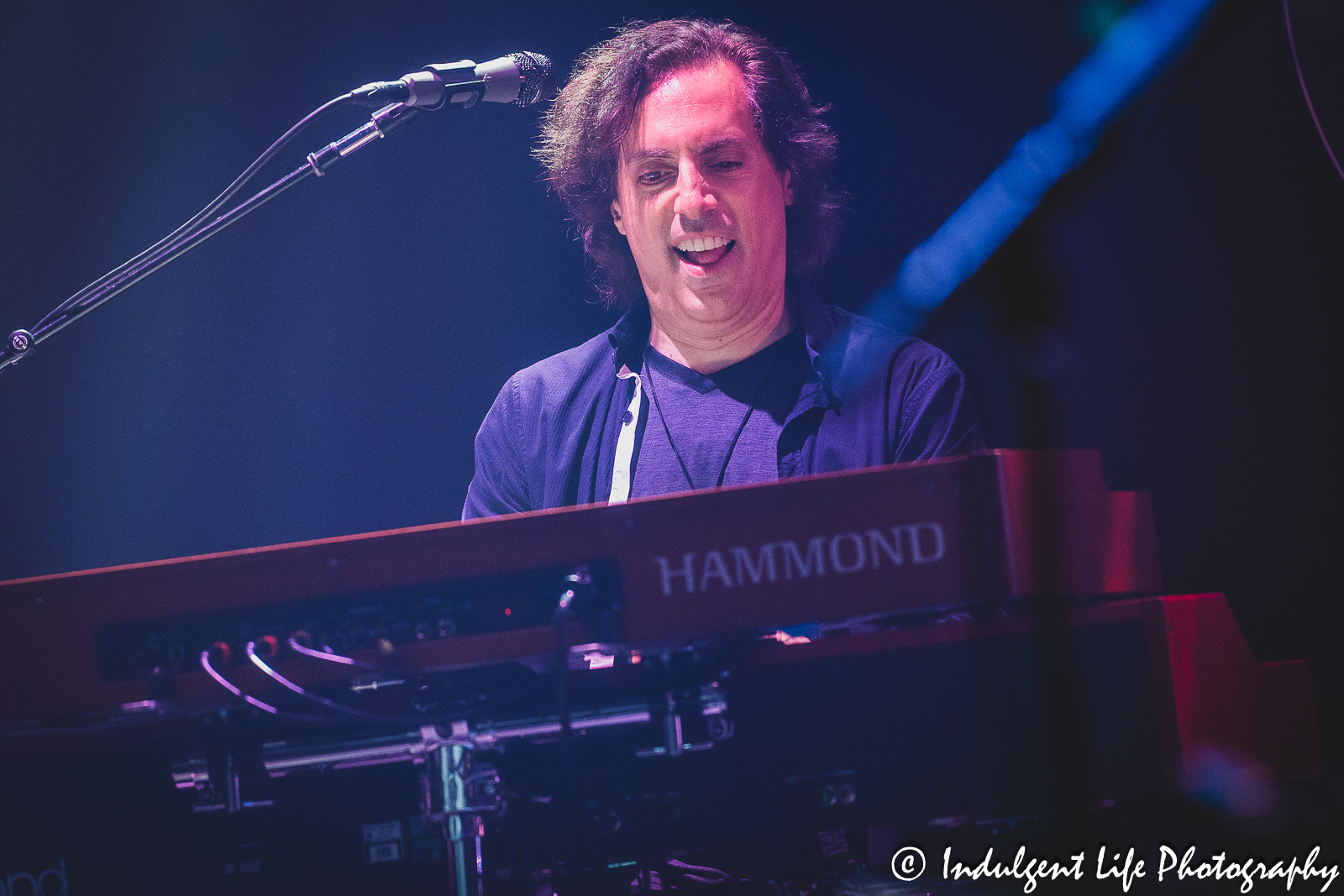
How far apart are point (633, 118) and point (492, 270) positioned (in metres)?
0.50

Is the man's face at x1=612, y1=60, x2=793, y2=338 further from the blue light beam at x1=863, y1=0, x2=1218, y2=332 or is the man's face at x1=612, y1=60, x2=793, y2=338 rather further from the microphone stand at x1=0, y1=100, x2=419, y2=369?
the microphone stand at x1=0, y1=100, x2=419, y2=369

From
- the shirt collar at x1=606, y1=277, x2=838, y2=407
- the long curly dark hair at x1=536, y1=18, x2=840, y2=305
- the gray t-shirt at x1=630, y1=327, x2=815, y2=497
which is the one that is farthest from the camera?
the long curly dark hair at x1=536, y1=18, x2=840, y2=305

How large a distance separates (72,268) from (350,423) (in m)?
0.86

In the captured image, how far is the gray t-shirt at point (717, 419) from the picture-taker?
2029 mm

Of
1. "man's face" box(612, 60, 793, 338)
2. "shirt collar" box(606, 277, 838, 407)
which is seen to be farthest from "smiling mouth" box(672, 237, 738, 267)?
"shirt collar" box(606, 277, 838, 407)

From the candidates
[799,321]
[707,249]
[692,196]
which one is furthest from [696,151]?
[799,321]

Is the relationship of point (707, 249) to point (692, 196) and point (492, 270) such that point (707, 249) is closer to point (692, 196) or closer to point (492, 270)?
point (692, 196)

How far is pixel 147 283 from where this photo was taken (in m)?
2.57

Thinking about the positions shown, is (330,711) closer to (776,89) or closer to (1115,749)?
(1115,749)

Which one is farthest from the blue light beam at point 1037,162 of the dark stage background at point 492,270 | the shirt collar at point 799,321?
the shirt collar at point 799,321

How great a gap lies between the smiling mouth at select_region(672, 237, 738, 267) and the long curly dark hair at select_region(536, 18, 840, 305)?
6.6 inches

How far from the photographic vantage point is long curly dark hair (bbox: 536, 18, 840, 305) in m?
2.27

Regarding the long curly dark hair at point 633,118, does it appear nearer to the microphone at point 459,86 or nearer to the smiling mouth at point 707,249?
the smiling mouth at point 707,249

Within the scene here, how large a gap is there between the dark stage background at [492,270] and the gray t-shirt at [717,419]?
0.89 feet
